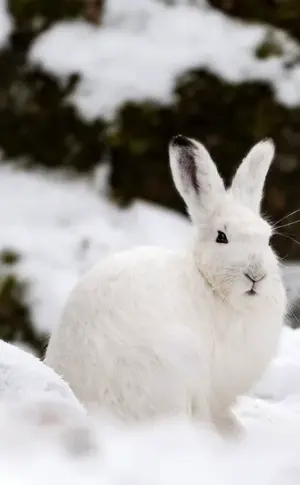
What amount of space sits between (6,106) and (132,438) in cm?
264

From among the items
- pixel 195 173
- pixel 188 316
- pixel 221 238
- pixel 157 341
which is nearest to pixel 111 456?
pixel 157 341

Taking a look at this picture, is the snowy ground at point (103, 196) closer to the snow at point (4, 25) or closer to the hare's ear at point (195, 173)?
the snow at point (4, 25)

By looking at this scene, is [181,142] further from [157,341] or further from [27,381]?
[27,381]

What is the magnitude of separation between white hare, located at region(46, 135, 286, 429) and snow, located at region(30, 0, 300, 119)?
180 cm

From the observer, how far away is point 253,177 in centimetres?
163

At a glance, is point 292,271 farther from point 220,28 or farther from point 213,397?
point 220,28

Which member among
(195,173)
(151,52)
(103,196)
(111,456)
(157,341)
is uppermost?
(151,52)

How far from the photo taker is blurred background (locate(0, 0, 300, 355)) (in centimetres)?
321

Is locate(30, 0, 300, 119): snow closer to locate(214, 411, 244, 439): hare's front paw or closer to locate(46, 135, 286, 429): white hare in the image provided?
locate(46, 135, 286, 429): white hare

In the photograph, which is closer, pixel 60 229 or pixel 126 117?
pixel 60 229

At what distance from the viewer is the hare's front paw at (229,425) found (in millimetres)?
1421

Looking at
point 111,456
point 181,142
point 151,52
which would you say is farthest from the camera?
point 151,52

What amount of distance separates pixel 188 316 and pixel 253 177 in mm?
336

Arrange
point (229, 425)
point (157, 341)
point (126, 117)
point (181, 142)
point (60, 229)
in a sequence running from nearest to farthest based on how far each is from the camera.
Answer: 1. point (157, 341)
2. point (229, 425)
3. point (181, 142)
4. point (60, 229)
5. point (126, 117)
